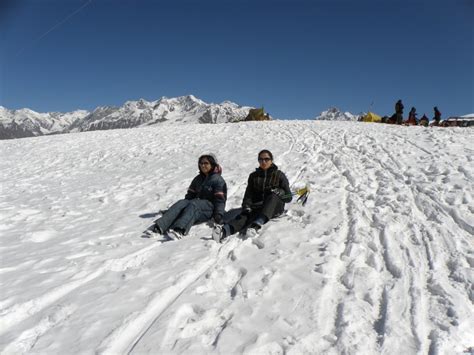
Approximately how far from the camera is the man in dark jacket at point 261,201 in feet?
19.1

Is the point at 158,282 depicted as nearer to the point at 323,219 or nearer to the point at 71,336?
the point at 71,336

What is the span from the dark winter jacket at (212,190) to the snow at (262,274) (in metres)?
0.76

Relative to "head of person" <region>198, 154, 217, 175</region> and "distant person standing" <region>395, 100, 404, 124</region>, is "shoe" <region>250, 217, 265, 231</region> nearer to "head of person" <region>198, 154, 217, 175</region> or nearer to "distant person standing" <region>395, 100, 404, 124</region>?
"head of person" <region>198, 154, 217, 175</region>

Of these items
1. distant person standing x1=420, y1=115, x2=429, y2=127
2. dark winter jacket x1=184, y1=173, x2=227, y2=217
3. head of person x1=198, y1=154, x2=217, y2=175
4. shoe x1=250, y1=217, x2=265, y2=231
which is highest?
distant person standing x1=420, y1=115, x2=429, y2=127

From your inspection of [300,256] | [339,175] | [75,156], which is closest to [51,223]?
[300,256]

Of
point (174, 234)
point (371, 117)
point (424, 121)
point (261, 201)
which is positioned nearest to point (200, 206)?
point (174, 234)

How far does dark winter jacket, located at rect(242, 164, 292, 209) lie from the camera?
6.52m

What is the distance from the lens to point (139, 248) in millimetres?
5445

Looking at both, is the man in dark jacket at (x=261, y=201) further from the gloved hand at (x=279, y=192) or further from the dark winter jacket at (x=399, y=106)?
the dark winter jacket at (x=399, y=106)

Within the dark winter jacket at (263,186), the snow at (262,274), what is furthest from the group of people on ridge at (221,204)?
the snow at (262,274)

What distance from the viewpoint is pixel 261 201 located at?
21.7 ft

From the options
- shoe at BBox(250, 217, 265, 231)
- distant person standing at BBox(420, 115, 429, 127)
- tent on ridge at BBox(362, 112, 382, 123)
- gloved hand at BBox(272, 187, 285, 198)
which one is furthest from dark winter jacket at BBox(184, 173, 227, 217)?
tent on ridge at BBox(362, 112, 382, 123)

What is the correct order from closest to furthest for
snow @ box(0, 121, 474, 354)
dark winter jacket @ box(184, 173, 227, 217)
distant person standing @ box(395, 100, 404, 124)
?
snow @ box(0, 121, 474, 354) < dark winter jacket @ box(184, 173, 227, 217) < distant person standing @ box(395, 100, 404, 124)

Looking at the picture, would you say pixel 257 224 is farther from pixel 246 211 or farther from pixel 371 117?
pixel 371 117
